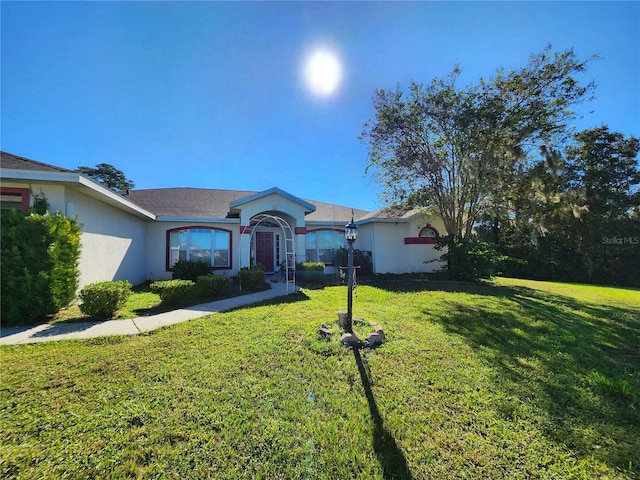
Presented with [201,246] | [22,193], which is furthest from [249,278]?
[22,193]

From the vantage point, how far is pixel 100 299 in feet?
19.0

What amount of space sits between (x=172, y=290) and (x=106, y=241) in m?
3.45

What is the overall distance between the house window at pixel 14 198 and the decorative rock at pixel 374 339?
8.85 metres

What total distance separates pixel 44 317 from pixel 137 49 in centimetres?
741

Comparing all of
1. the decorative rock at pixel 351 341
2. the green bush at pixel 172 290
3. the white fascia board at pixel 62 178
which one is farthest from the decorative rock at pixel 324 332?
the white fascia board at pixel 62 178

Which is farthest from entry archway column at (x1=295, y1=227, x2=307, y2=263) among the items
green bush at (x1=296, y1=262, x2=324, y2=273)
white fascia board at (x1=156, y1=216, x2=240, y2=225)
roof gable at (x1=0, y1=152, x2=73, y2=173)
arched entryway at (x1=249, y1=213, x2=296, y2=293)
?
roof gable at (x1=0, y1=152, x2=73, y2=173)

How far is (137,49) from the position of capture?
7180 millimetres

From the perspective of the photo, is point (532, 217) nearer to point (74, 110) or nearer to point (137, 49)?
point (137, 49)

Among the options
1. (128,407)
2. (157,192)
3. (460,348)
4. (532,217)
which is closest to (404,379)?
(460,348)

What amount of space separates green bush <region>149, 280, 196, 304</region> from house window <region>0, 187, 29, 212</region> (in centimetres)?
355

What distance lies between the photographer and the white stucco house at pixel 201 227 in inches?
258

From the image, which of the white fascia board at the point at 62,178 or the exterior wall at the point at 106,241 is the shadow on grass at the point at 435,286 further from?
the white fascia board at the point at 62,178

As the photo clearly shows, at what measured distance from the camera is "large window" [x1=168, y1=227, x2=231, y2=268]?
12.0 meters

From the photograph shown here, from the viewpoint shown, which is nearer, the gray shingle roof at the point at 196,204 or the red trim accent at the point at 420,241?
the gray shingle roof at the point at 196,204
